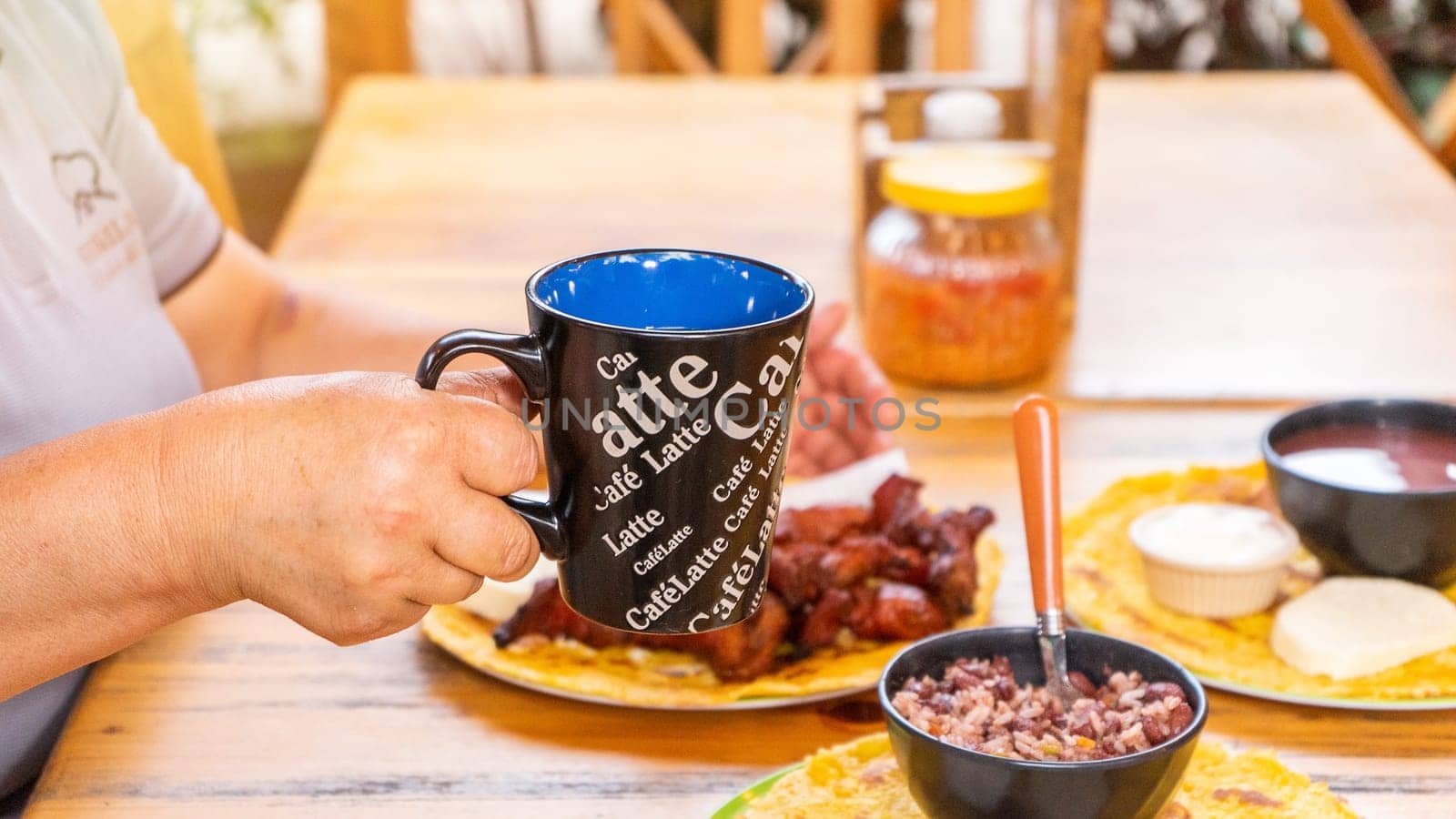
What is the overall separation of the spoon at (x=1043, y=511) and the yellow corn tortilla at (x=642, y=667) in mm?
148

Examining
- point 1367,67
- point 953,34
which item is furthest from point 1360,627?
point 953,34

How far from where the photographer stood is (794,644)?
102cm

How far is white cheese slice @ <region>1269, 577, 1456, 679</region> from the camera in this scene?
95 centimetres

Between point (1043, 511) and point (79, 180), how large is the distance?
791 mm

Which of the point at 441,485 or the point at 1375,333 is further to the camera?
the point at 1375,333

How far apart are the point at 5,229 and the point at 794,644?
64 centimetres

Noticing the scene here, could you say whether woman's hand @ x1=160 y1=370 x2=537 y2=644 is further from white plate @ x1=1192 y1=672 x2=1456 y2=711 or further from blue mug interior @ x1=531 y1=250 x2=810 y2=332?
white plate @ x1=1192 y1=672 x2=1456 y2=711

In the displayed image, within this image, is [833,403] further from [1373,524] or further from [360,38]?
[360,38]

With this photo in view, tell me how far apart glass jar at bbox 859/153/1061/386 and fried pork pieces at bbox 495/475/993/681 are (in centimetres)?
44

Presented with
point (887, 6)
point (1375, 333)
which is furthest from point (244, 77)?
point (1375, 333)

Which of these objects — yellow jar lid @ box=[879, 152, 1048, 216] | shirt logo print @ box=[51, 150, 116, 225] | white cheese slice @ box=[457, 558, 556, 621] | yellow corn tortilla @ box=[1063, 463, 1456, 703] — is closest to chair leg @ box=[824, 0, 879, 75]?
yellow jar lid @ box=[879, 152, 1048, 216]

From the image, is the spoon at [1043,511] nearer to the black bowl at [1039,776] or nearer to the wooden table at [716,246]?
the black bowl at [1039,776]

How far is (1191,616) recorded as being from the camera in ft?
3.43

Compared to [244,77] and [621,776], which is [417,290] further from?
[244,77]
